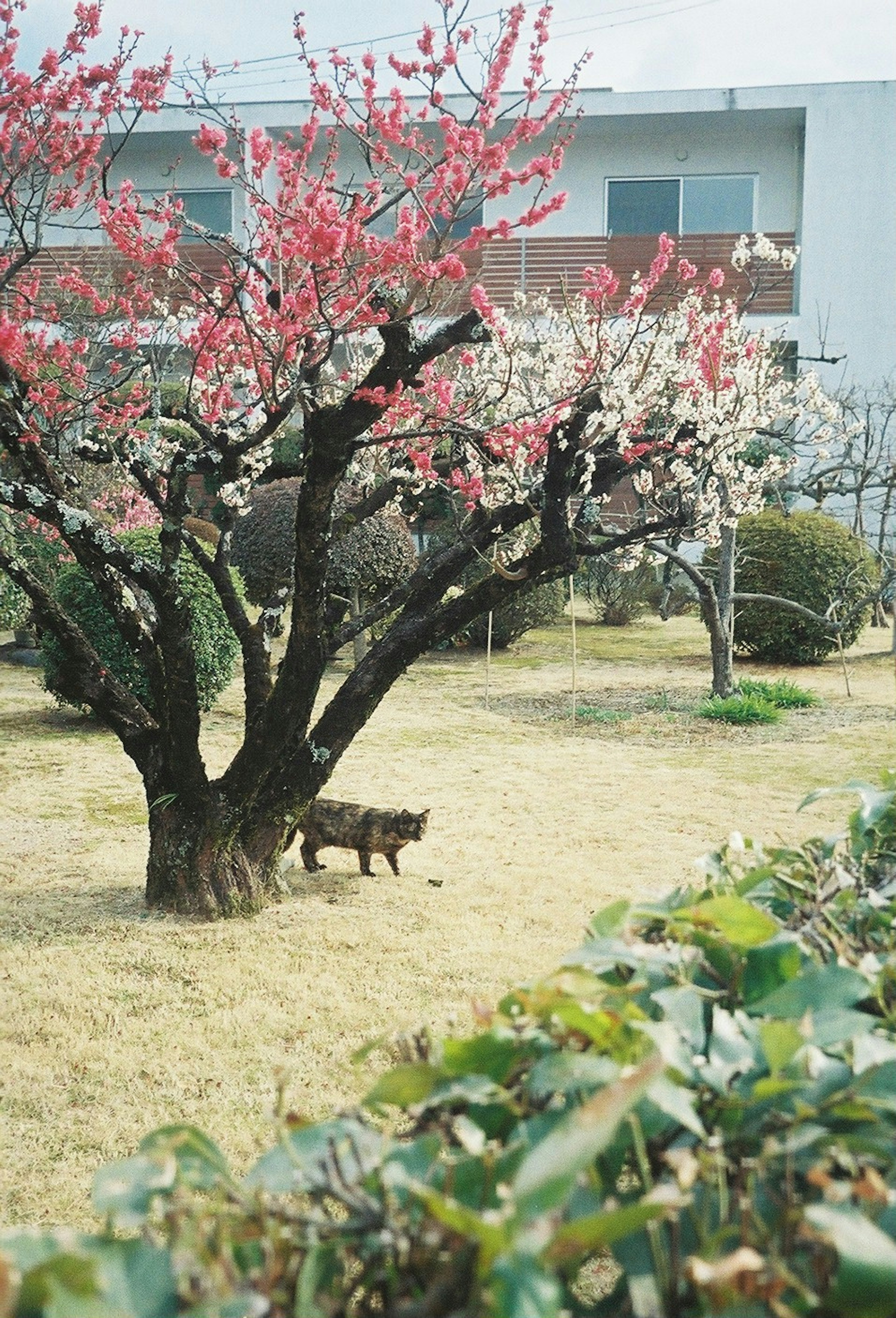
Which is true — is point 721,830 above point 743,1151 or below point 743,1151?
below

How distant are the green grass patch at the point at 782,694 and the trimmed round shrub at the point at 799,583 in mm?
1690

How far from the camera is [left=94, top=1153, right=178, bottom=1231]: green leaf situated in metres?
0.95

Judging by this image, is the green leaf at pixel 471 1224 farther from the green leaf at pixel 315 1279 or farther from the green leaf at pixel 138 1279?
the green leaf at pixel 138 1279

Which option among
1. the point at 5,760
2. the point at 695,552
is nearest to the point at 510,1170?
the point at 5,760

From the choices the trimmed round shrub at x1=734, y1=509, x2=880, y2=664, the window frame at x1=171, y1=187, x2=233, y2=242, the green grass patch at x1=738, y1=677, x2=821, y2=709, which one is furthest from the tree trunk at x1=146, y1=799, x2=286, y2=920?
the window frame at x1=171, y1=187, x2=233, y2=242

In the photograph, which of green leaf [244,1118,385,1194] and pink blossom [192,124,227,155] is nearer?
green leaf [244,1118,385,1194]

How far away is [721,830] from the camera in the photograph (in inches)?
264

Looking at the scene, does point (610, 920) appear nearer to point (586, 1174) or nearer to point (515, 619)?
point (586, 1174)

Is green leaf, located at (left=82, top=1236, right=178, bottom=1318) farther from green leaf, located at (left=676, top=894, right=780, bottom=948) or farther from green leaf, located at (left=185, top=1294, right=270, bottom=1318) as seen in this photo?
green leaf, located at (left=676, top=894, right=780, bottom=948)

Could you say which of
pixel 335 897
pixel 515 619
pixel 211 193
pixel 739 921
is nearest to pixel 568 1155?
pixel 739 921

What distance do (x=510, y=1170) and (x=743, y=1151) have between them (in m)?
0.22

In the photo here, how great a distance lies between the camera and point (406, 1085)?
1060 mm

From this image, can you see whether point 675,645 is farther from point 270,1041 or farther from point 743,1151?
point 743,1151

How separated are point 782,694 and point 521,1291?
1029 cm
